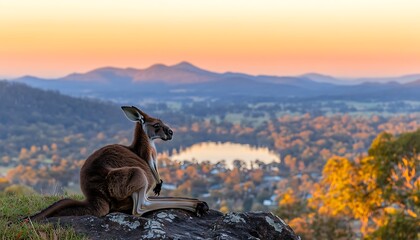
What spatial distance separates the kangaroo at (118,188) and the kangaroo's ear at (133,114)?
0.5 inches

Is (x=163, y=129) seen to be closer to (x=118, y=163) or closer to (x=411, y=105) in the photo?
(x=118, y=163)

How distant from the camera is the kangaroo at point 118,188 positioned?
5.55 m

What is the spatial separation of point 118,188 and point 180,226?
833 millimetres

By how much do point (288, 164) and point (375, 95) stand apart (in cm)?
12962

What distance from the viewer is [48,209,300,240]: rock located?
5.12 meters

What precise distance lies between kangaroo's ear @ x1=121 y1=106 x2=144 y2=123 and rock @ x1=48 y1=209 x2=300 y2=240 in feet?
4.17

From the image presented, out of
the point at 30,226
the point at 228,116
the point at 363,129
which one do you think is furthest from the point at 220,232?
the point at 228,116

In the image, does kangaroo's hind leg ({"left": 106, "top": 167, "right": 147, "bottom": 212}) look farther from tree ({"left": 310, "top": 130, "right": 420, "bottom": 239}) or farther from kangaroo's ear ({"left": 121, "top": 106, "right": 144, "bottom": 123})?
tree ({"left": 310, "top": 130, "right": 420, "bottom": 239})

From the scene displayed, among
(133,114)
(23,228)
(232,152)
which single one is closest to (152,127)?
(133,114)

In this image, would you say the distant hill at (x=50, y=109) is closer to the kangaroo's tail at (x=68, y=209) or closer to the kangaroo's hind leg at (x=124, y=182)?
the kangaroo's tail at (x=68, y=209)

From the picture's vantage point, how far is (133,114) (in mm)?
6367

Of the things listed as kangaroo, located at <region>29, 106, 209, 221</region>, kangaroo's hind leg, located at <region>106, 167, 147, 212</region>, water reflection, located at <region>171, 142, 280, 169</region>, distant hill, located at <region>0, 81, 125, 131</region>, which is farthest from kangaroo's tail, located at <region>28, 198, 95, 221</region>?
distant hill, located at <region>0, 81, 125, 131</region>

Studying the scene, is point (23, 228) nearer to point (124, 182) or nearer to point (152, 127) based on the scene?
point (124, 182)

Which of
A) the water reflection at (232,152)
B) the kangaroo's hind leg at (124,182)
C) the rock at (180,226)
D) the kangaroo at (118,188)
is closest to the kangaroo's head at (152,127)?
the kangaroo at (118,188)
